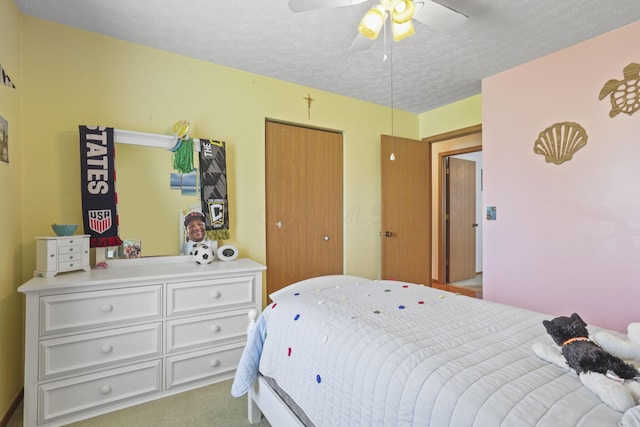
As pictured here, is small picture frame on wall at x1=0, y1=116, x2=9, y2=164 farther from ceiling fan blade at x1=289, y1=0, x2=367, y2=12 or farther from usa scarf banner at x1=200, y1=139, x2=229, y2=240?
ceiling fan blade at x1=289, y1=0, x2=367, y2=12

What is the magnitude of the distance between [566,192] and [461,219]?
2543 millimetres

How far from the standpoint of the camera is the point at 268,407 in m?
1.59

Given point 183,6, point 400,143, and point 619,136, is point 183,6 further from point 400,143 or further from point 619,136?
point 619,136

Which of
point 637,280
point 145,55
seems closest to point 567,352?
point 637,280

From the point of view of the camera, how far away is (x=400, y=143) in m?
3.71

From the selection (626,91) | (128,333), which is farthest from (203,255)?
(626,91)

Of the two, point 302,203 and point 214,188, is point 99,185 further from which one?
point 302,203

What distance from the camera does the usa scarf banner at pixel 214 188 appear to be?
2.57 meters

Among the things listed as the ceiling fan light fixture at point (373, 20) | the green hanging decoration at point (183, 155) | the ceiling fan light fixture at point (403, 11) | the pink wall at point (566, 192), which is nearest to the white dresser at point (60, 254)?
the green hanging decoration at point (183, 155)

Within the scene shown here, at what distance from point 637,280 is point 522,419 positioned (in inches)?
84.7

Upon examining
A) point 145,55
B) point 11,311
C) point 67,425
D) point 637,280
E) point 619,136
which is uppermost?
point 145,55

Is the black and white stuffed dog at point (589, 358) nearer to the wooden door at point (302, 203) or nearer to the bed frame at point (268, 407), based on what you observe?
the bed frame at point (268, 407)

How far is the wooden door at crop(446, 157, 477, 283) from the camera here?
4.82 metres

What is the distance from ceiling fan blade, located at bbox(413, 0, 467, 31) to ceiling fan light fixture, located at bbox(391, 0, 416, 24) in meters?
0.11
